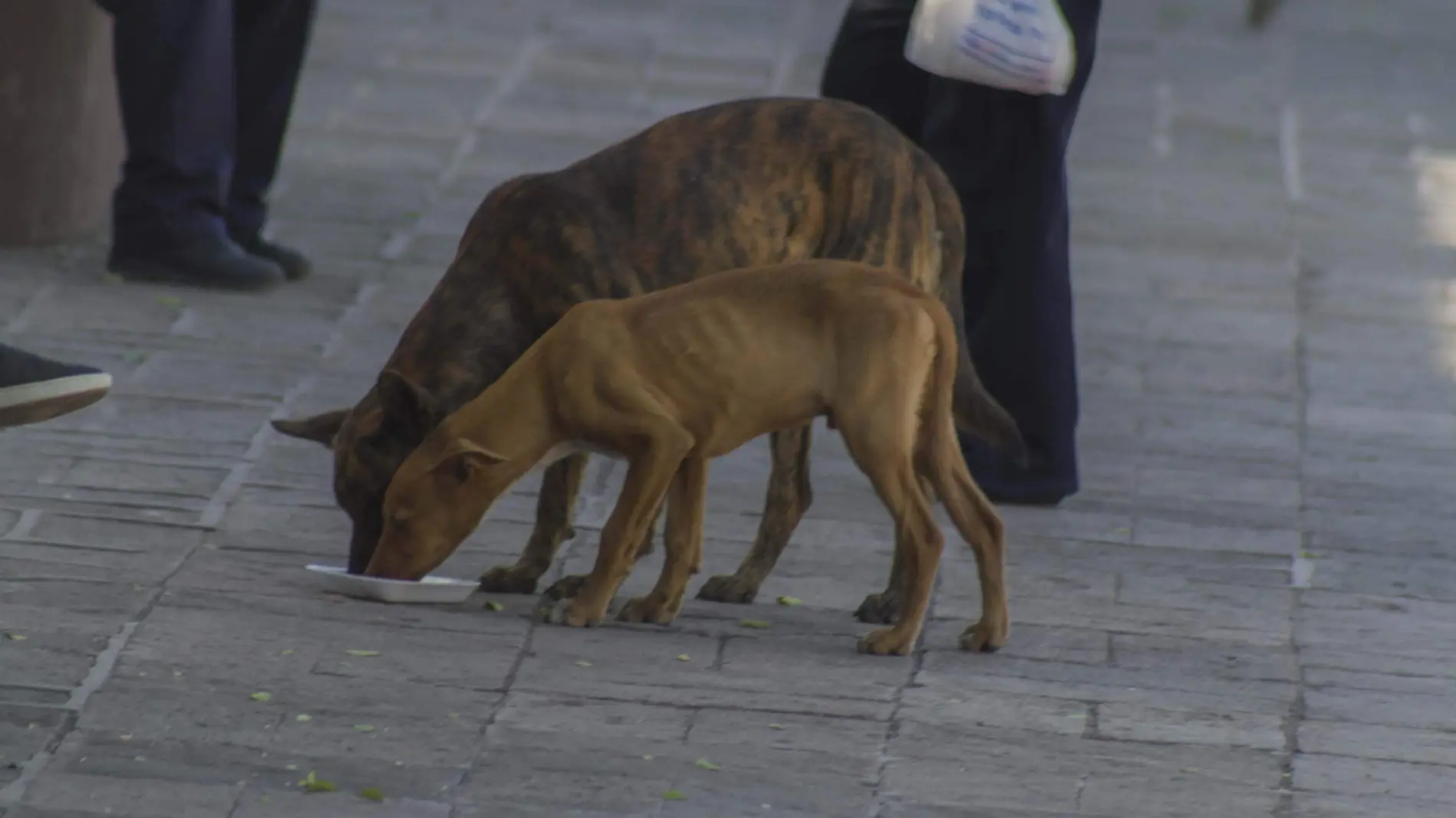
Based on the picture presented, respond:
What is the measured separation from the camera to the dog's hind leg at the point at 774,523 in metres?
5.31

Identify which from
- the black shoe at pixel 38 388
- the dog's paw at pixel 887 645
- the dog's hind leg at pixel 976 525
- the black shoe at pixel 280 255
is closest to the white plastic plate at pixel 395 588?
the black shoe at pixel 38 388

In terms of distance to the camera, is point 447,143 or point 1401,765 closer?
point 1401,765

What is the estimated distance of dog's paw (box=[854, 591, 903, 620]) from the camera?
17.0ft

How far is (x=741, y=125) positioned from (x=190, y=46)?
2667 mm

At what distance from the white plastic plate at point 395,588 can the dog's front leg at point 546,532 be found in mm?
191

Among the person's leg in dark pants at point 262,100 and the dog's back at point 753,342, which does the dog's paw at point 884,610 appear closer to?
the dog's back at point 753,342

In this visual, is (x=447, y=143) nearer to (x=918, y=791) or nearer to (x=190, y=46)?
(x=190, y=46)

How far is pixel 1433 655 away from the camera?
16.8 feet

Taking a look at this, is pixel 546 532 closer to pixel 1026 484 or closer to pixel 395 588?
pixel 395 588

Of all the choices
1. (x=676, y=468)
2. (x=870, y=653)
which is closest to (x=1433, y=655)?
(x=870, y=653)

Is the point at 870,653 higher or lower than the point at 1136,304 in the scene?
higher

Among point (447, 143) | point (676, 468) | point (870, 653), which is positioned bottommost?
point (447, 143)

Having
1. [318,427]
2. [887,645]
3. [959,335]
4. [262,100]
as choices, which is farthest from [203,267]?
[887,645]

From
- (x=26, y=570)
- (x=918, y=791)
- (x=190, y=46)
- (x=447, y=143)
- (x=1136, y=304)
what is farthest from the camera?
(x=447, y=143)
